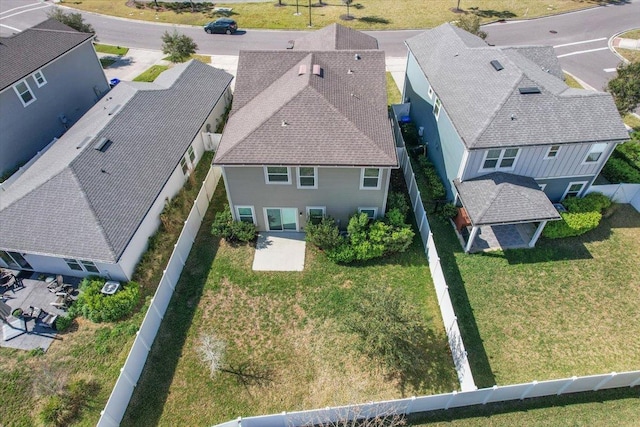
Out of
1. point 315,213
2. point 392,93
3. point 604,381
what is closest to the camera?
point 604,381

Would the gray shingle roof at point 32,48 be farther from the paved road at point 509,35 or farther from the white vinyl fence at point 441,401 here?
the white vinyl fence at point 441,401

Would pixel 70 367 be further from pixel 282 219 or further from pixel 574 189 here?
pixel 574 189

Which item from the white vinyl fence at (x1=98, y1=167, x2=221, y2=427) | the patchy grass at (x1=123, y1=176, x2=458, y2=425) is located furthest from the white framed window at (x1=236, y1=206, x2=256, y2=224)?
the white vinyl fence at (x1=98, y1=167, x2=221, y2=427)

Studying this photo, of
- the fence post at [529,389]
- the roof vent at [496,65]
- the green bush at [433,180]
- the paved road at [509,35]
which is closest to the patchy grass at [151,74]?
the paved road at [509,35]

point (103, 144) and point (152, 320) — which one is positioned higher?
point (103, 144)

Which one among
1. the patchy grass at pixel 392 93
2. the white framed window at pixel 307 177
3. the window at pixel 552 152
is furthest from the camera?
the patchy grass at pixel 392 93

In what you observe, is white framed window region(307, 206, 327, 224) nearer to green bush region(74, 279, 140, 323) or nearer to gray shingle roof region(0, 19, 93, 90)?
green bush region(74, 279, 140, 323)

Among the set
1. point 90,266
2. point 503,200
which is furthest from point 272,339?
point 503,200
